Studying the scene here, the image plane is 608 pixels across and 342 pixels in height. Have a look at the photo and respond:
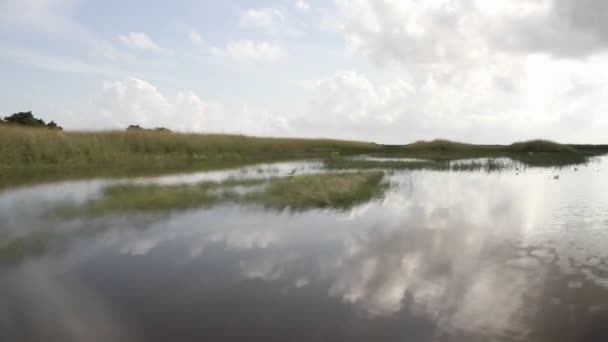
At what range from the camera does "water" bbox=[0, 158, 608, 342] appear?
4605 mm

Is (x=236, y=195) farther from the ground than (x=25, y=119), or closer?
closer

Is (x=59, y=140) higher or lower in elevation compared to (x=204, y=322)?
higher

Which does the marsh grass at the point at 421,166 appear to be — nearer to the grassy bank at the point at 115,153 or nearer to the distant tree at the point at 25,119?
the grassy bank at the point at 115,153

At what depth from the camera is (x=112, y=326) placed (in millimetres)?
4715

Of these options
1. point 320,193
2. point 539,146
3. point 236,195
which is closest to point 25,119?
point 236,195

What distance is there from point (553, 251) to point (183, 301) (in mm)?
6711

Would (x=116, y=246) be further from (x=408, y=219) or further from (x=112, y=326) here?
(x=408, y=219)

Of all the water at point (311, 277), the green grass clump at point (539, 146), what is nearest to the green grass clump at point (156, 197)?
the water at point (311, 277)

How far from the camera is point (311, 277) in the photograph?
242 inches

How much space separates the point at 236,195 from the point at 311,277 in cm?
836

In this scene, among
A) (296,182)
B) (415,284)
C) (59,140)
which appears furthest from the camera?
(59,140)

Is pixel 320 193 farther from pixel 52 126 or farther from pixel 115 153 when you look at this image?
pixel 52 126

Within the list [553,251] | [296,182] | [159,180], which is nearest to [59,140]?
[159,180]

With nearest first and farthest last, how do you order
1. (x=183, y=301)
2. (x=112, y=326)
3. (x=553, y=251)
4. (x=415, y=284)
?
1. (x=112, y=326)
2. (x=183, y=301)
3. (x=415, y=284)
4. (x=553, y=251)
